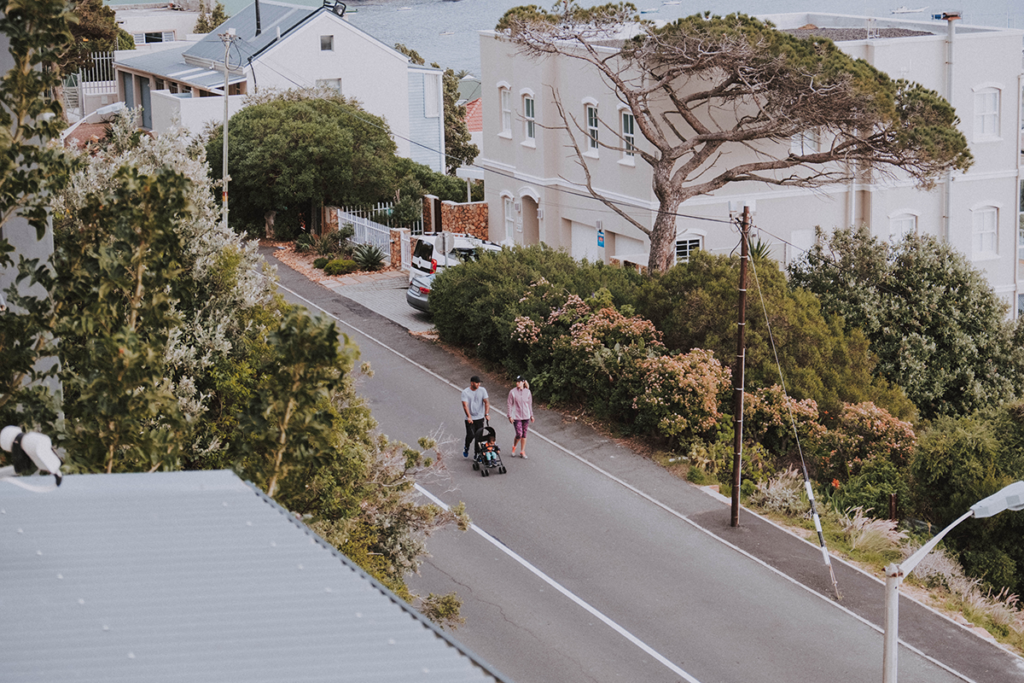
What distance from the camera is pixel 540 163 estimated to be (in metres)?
38.8

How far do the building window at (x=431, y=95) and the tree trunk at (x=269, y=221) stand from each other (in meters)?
12.6

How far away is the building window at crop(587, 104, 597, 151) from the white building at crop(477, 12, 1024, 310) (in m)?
0.04

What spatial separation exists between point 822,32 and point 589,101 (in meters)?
9.35

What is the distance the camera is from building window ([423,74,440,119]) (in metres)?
52.8

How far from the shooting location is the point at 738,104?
109 ft

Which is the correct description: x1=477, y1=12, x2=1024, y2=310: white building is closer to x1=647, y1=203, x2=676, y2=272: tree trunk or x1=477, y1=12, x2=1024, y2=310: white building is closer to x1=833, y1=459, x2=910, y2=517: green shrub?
x1=647, y1=203, x2=676, y2=272: tree trunk

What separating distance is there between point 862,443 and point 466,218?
2245 cm

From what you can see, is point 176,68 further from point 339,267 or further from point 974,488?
point 974,488

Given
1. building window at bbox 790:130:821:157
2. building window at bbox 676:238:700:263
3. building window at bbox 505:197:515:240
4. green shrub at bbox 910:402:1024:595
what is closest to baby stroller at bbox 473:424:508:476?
green shrub at bbox 910:402:1024:595

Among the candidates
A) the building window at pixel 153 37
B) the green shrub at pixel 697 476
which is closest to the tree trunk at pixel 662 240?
the green shrub at pixel 697 476

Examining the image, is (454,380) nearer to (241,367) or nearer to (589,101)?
(589,101)

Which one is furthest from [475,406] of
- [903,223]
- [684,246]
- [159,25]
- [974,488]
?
[159,25]

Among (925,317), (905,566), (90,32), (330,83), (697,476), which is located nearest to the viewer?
(905,566)

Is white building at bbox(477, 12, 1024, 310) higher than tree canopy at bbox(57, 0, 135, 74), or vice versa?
tree canopy at bbox(57, 0, 135, 74)
